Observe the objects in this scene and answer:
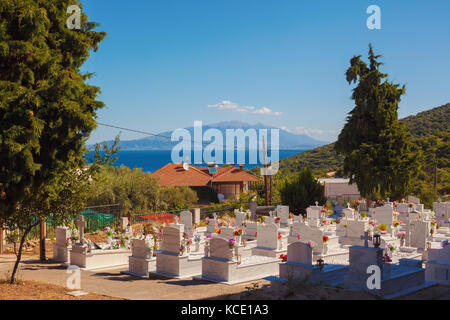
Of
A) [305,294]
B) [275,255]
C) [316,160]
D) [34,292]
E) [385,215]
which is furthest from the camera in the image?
[316,160]

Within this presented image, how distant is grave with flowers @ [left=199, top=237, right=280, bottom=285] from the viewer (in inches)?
491

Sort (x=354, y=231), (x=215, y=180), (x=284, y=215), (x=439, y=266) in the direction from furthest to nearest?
(x=215, y=180) < (x=284, y=215) < (x=354, y=231) < (x=439, y=266)

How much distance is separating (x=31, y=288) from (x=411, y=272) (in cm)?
909

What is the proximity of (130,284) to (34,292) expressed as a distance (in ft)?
9.99

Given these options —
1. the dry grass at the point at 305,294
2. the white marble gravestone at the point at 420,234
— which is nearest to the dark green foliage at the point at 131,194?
the white marble gravestone at the point at 420,234

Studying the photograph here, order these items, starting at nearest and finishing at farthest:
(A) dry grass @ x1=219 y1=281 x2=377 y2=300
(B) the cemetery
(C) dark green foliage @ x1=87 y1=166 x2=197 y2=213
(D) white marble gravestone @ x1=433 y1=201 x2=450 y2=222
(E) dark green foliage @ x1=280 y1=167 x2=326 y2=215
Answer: (A) dry grass @ x1=219 y1=281 x2=377 y2=300, (B) the cemetery, (D) white marble gravestone @ x1=433 y1=201 x2=450 y2=222, (C) dark green foliage @ x1=87 y1=166 x2=197 y2=213, (E) dark green foliage @ x1=280 y1=167 x2=326 y2=215

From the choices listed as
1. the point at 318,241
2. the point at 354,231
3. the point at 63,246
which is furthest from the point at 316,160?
the point at 63,246

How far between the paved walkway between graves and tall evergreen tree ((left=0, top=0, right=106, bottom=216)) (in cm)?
328

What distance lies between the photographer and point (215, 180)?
52.2m

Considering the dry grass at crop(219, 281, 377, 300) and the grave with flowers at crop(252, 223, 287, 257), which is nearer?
the dry grass at crop(219, 281, 377, 300)

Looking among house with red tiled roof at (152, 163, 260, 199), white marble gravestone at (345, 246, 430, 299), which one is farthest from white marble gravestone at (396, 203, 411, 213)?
house with red tiled roof at (152, 163, 260, 199)

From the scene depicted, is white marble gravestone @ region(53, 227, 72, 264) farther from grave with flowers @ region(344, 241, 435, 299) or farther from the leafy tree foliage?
grave with flowers @ region(344, 241, 435, 299)

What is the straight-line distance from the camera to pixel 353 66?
32.6m

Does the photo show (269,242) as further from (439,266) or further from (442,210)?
(442,210)
